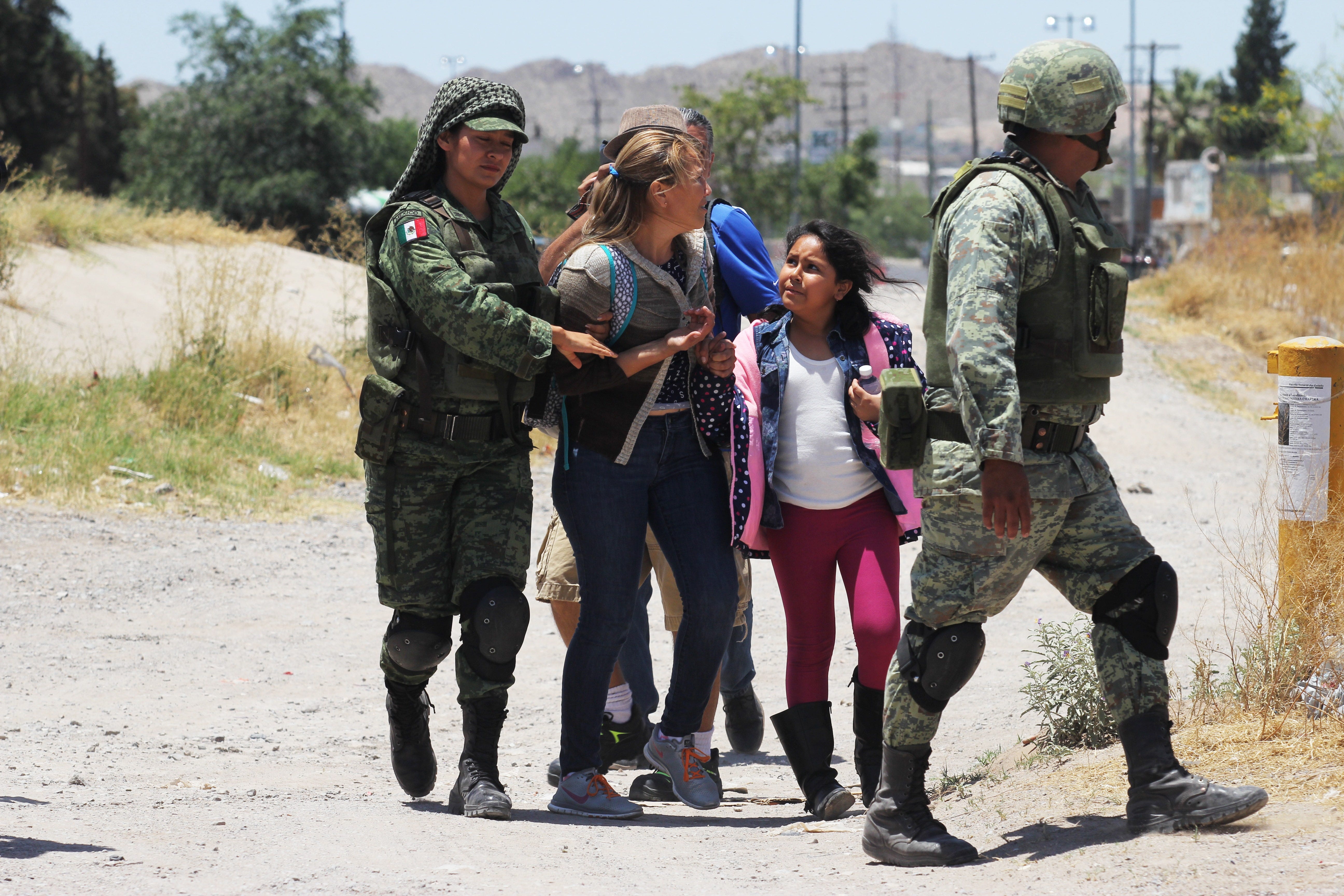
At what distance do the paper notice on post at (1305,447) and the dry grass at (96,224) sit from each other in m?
13.7

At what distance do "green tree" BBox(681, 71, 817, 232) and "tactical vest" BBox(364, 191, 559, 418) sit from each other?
4069 cm

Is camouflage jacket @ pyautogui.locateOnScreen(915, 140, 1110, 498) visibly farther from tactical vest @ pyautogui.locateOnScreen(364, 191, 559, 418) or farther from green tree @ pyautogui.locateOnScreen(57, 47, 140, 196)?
green tree @ pyautogui.locateOnScreen(57, 47, 140, 196)

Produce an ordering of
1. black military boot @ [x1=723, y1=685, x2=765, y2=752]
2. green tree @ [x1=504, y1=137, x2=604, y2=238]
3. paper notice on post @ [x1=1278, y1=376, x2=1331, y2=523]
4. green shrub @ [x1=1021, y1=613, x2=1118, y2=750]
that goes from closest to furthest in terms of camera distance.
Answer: green shrub @ [x1=1021, y1=613, x2=1118, y2=750] → paper notice on post @ [x1=1278, y1=376, x2=1331, y2=523] → black military boot @ [x1=723, y1=685, x2=765, y2=752] → green tree @ [x1=504, y1=137, x2=604, y2=238]

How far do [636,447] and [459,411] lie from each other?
0.50 m

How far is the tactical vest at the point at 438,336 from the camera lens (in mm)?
3855

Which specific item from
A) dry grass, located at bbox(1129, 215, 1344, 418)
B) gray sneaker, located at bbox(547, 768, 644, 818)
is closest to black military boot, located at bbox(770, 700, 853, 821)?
gray sneaker, located at bbox(547, 768, 644, 818)

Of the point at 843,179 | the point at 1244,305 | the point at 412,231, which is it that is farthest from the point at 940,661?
the point at 843,179

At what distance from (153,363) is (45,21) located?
33.5m

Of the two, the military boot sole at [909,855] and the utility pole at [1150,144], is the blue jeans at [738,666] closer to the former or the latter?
the military boot sole at [909,855]

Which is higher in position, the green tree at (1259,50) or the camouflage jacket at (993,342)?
the green tree at (1259,50)

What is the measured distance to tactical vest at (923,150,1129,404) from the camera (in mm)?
3244

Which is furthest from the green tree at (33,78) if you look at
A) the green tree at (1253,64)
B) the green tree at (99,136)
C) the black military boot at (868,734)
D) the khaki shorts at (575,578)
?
the green tree at (1253,64)

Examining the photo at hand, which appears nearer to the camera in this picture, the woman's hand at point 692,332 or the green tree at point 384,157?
the woman's hand at point 692,332

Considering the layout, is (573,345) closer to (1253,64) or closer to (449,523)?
(449,523)
